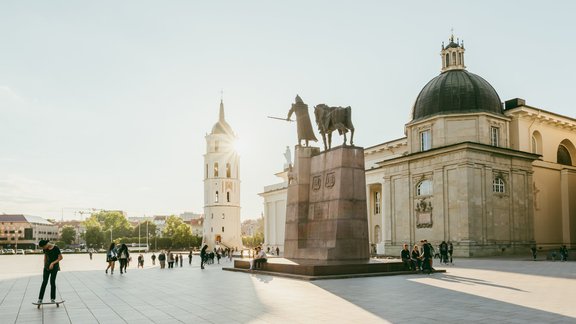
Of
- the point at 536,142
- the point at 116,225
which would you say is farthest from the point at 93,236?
the point at 536,142

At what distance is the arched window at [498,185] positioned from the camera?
46.9 metres

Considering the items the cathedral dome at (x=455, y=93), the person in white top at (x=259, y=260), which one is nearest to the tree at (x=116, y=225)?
the cathedral dome at (x=455, y=93)

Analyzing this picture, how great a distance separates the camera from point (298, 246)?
24797 mm

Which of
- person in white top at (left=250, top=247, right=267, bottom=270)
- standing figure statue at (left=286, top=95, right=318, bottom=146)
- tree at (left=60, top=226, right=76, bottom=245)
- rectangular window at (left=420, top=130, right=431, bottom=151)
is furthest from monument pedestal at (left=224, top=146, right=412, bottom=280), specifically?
tree at (left=60, top=226, right=76, bottom=245)

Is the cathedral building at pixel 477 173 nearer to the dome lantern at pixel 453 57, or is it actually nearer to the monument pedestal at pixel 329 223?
the dome lantern at pixel 453 57

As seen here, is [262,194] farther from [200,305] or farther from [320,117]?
[200,305]

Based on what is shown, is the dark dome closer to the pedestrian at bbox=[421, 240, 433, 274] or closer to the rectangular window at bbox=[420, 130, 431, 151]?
the rectangular window at bbox=[420, 130, 431, 151]

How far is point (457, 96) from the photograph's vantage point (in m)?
50.1

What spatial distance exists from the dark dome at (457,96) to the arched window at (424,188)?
A: 22.8 ft

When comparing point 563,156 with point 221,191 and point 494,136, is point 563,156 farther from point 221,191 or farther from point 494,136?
point 221,191

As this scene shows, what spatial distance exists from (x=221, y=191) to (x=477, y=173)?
234 feet

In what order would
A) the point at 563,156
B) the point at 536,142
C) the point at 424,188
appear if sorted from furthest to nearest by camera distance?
the point at 563,156 < the point at 536,142 < the point at 424,188

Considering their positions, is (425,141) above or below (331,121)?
above

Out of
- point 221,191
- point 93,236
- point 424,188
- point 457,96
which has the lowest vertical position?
point 93,236
